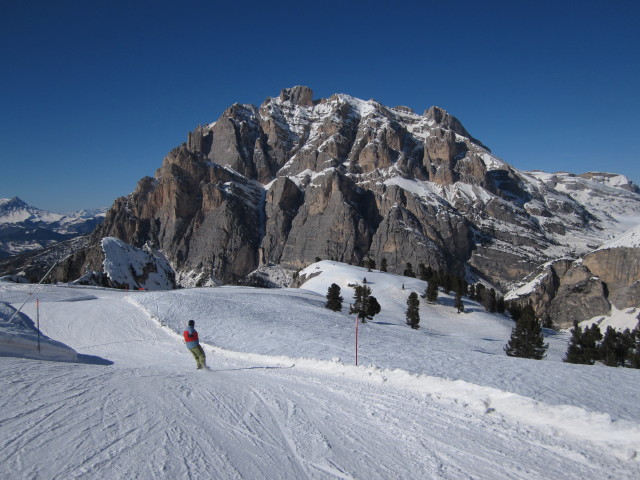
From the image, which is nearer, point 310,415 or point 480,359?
point 310,415

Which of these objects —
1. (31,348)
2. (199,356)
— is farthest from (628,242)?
(31,348)

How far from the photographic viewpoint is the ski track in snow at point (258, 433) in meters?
4.66

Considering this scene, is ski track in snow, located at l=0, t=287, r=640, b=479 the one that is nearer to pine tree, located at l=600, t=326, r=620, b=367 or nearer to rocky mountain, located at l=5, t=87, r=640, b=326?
pine tree, located at l=600, t=326, r=620, b=367

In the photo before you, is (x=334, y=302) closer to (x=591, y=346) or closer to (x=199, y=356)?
(x=591, y=346)

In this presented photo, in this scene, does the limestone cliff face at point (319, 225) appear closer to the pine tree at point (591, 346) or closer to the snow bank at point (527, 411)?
the pine tree at point (591, 346)

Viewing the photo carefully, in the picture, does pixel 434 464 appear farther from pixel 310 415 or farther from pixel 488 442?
pixel 310 415

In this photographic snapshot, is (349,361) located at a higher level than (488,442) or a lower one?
lower

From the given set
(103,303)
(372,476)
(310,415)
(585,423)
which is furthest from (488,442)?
(103,303)

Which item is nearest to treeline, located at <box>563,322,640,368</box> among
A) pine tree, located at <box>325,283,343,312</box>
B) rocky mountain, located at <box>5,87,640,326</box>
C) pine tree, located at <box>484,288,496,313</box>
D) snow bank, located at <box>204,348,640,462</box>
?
pine tree, located at <box>325,283,343,312</box>

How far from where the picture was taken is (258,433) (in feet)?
19.3

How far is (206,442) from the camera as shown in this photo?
5324 millimetres

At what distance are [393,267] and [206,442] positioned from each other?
145109mm

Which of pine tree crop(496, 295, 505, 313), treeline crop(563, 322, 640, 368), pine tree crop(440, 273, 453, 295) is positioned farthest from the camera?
pine tree crop(440, 273, 453, 295)

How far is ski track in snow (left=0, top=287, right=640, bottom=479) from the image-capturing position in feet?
15.3
